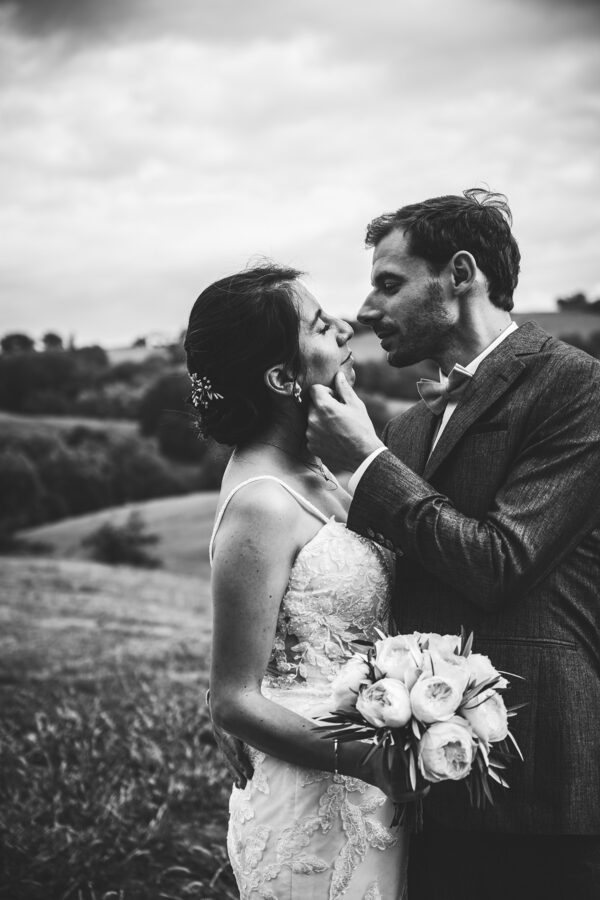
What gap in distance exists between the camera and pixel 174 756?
241 inches

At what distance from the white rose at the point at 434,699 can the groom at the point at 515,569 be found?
0.45 metres

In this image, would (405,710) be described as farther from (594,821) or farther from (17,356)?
(17,356)

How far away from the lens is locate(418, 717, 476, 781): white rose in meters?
1.93

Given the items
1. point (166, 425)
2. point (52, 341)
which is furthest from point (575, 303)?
point (52, 341)

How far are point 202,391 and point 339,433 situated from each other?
688 millimetres

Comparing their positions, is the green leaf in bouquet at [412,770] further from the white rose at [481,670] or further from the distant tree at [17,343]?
the distant tree at [17,343]

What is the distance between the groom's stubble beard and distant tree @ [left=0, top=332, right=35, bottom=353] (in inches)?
2090

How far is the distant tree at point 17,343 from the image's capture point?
53156mm

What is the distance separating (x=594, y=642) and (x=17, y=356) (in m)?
52.6

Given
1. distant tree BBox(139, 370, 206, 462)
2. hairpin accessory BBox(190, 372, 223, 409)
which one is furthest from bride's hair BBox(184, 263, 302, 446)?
distant tree BBox(139, 370, 206, 462)

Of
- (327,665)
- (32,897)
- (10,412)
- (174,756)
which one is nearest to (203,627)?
(174,756)

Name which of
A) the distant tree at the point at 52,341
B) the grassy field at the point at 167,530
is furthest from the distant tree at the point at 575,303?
the distant tree at the point at 52,341

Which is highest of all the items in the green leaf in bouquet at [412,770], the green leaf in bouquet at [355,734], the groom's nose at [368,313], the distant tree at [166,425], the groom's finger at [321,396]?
the groom's nose at [368,313]

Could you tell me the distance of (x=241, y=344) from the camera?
2.90 metres
